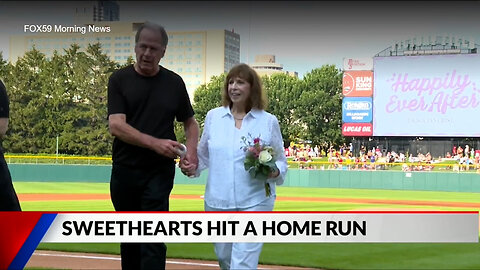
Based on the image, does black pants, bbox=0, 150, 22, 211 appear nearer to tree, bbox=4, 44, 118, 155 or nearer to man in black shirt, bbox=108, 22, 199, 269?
man in black shirt, bbox=108, 22, 199, 269

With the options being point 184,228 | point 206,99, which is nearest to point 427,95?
point 206,99

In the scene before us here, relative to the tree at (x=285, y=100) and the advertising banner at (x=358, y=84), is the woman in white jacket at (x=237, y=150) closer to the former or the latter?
the advertising banner at (x=358, y=84)

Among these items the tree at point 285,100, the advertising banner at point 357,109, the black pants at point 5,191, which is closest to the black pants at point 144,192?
the black pants at point 5,191

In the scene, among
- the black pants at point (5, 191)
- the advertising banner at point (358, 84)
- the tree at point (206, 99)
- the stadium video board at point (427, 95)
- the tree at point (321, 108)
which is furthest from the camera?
the tree at point (206, 99)

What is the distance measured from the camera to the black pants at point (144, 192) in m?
4.59

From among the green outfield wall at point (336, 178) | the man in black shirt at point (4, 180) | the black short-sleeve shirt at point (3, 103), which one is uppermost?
the black short-sleeve shirt at point (3, 103)

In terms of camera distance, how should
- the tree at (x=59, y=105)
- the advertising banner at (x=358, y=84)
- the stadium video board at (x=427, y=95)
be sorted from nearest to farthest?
the tree at (x=59, y=105) → the stadium video board at (x=427, y=95) → the advertising banner at (x=358, y=84)

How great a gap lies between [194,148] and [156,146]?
33 centimetres

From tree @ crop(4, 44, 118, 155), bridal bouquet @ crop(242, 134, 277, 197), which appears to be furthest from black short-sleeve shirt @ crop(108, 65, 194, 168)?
tree @ crop(4, 44, 118, 155)

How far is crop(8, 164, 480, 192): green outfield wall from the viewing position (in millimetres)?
33750

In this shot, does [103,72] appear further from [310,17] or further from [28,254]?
[28,254]

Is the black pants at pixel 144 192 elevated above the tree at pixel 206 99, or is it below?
below

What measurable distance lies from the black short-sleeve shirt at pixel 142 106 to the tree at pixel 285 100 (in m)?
62.7

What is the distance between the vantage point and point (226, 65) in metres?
92.4
